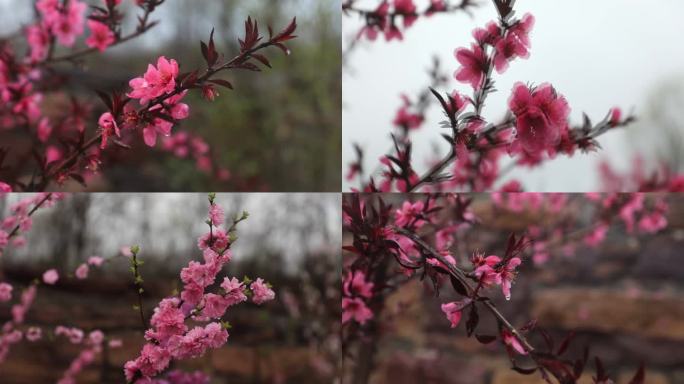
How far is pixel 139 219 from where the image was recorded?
176 centimetres

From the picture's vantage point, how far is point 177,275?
179 centimetres

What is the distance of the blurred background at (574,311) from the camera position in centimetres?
179

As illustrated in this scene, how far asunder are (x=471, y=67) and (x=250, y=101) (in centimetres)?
248

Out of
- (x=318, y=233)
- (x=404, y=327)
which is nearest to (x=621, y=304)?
(x=404, y=327)

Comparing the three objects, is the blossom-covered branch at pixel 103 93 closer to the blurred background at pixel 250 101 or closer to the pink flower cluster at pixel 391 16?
the pink flower cluster at pixel 391 16

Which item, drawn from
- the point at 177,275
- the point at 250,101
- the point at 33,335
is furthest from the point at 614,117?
the point at 250,101

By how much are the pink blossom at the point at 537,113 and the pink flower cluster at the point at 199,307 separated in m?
0.32

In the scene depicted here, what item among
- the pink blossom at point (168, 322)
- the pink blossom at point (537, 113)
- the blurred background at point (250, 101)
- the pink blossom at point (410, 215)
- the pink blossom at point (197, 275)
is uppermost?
the blurred background at point (250, 101)

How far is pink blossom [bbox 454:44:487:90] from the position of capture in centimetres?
71

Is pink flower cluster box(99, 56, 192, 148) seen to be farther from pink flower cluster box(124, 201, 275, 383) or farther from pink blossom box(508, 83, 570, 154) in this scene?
pink blossom box(508, 83, 570, 154)

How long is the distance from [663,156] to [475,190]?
0.88m

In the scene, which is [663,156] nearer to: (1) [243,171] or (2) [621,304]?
(2) [621,304]

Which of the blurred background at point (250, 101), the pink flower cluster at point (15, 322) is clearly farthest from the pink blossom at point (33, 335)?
the blurred background at point (250, 101)

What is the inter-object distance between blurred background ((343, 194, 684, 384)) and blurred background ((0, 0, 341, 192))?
0.98m
